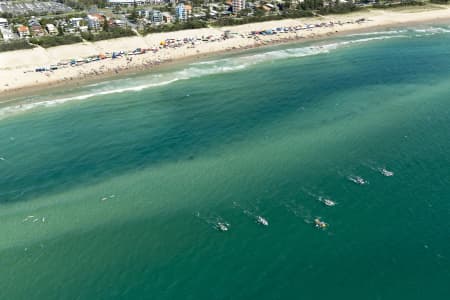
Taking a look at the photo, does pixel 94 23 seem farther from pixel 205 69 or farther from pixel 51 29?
pixel 205 69

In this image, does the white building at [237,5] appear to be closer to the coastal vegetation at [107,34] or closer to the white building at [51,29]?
the coastal vegetation at [107,34]

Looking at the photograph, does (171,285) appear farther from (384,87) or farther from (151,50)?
(151,50)

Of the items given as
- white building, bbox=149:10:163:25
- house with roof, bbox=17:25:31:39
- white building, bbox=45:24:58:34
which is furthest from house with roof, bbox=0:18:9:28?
white building, bbox=149:10:163:25

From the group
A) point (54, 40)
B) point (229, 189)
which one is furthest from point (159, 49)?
point (229, 189)

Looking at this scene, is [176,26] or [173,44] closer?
[173,44]

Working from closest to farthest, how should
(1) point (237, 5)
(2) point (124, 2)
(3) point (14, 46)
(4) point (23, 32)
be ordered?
1. (3) point (14, 46)
2. (4) point (23, 32)
3. (1) point (237, 5)
4. (2) point (124, 2)

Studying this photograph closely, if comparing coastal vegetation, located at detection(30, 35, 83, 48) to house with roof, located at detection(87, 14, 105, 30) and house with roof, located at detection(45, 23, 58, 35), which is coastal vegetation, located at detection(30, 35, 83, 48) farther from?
house with roof, located at detection(87, 14, 105, 30)

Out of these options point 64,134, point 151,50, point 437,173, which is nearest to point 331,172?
point 437,173
